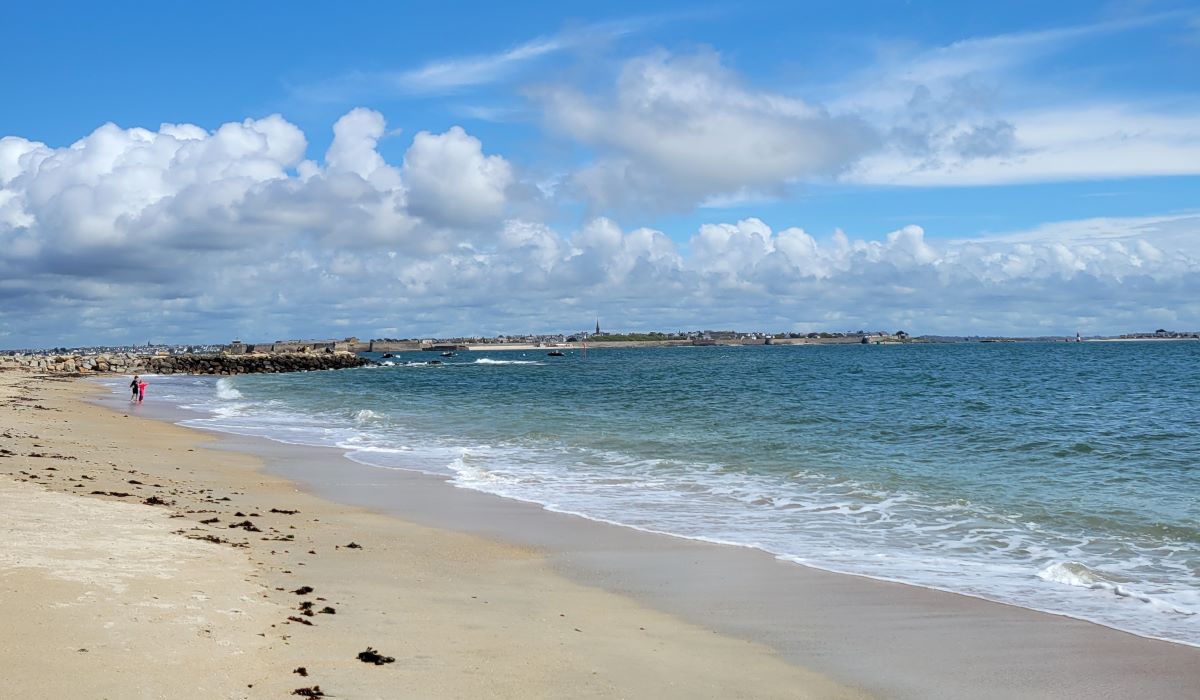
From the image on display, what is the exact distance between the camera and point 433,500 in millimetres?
15812

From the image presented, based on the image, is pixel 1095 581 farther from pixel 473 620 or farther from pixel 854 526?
pixel 473 620

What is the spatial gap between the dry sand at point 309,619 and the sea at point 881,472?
11.6 feet

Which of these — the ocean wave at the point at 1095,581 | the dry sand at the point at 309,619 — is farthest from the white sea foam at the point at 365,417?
the ocean wave at the point at 1095,581

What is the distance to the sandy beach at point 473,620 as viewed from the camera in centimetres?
615

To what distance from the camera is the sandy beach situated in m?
6.15

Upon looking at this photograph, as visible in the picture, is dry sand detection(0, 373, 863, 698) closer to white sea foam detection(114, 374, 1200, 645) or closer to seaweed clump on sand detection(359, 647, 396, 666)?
seaweed clump on sand detection(359, 647, 396, 666)

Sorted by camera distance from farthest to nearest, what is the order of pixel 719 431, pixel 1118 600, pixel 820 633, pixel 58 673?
pixel 719 431
pixel 1118 600
pixel 820 633
pixel 58 673

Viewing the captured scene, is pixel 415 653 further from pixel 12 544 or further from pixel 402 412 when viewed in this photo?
pixel 402 412

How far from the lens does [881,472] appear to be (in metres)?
18.8

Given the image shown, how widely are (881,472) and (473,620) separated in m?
12.9

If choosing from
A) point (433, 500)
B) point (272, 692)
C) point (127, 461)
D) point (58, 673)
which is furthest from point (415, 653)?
point (127, 461)

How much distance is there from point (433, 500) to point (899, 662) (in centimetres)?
1011

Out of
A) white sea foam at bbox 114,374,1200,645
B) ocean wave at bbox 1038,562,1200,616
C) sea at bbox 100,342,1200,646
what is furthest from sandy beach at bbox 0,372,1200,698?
ocean wave at bbox 1038,562,1200,616

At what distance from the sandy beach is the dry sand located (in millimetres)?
27
